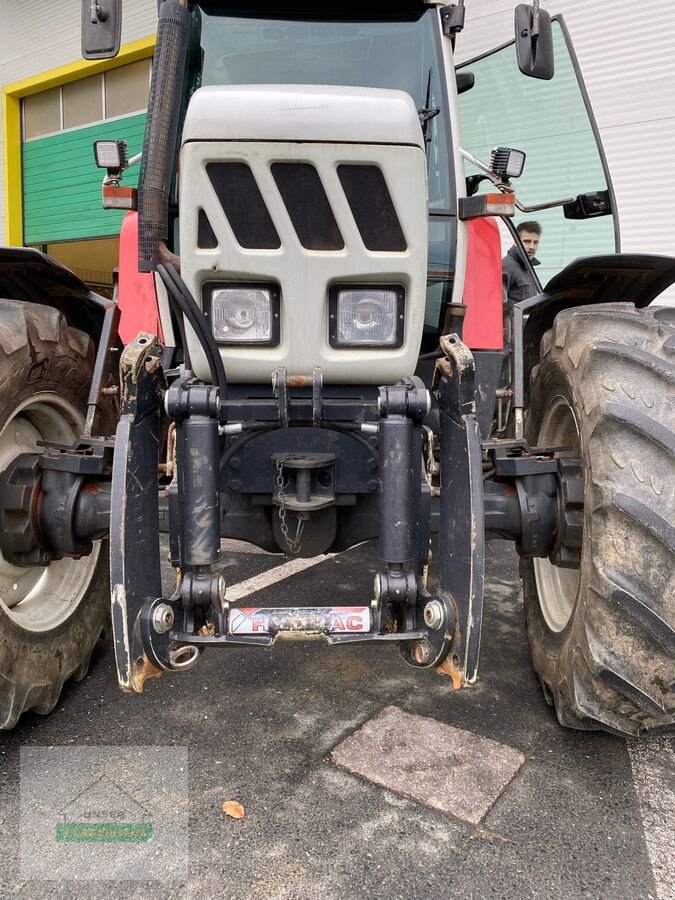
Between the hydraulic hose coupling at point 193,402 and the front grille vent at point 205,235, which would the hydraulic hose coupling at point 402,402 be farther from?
the front grille vent at point 205,235

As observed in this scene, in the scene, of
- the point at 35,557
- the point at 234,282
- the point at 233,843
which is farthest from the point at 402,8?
the point at 233,843

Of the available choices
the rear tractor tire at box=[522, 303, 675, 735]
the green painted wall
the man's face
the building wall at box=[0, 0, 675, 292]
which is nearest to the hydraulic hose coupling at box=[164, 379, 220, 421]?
the rear tractor tire at box=[522, 303, 675, 735]

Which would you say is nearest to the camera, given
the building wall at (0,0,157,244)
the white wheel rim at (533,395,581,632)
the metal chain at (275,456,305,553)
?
the metal chain at (275,456,305,553)

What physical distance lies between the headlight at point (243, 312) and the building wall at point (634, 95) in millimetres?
6298

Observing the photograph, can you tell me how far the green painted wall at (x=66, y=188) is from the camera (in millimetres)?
12594

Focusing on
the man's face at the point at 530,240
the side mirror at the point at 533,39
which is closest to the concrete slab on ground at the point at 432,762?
the side mirror at the point at 533,39

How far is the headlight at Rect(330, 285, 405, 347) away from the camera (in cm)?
201

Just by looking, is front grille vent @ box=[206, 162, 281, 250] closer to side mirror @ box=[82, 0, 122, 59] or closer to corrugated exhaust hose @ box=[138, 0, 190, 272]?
corrugated exhaust hose @ box=[138, 0, 190, 272]

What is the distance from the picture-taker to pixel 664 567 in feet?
5.63

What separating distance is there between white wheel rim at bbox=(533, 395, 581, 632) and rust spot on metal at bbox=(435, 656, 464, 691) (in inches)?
29.8

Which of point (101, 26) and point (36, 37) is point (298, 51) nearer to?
point (101, 26)

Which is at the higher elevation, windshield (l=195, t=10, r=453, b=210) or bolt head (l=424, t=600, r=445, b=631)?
windshield (l=195, t=10, r=453, b=210)

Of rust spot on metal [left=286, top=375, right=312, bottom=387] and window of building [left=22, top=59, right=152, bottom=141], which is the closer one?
rust spot on metal [left=286, top=375, right=312, bottom=387]

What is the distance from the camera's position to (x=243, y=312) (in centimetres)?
202
